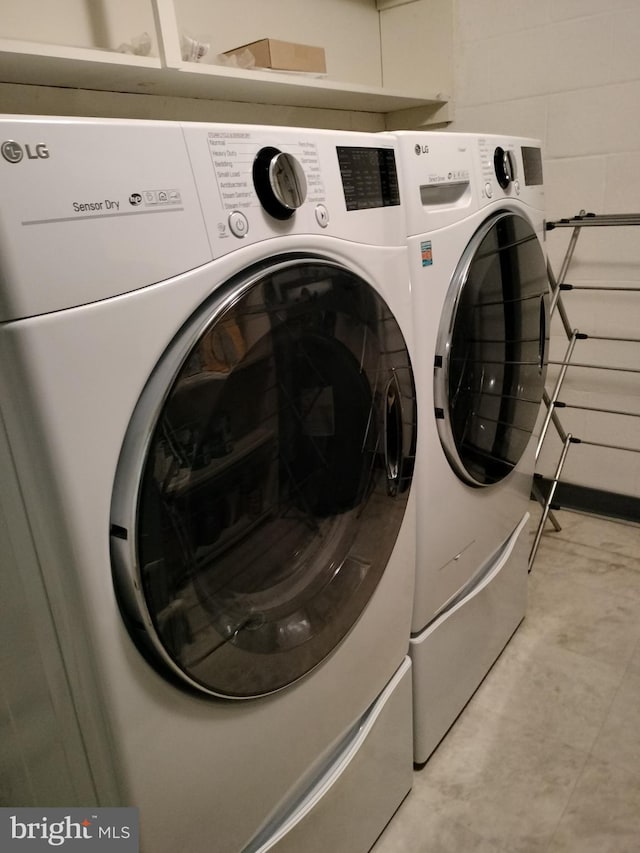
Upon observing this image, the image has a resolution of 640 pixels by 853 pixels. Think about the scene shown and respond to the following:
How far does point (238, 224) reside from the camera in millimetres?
698

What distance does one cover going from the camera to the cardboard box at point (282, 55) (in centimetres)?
156

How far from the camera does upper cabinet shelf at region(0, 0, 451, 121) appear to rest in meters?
1.23

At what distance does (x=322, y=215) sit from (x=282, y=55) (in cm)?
102

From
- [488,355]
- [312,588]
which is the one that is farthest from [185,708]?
[488,355]

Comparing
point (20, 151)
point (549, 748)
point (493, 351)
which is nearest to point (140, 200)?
point (20, 151)

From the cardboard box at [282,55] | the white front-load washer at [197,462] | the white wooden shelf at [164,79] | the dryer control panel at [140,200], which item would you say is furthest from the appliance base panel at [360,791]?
the cardboard box at [282,55]

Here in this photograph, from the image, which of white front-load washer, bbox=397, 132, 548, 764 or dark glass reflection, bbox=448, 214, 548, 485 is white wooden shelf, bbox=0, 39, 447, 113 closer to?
white front-load washer, bbox=397, 132, 548, 764

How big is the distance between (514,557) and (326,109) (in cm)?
152

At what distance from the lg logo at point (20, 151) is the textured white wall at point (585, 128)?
188 cm

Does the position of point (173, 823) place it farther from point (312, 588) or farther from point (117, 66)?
point (117, 66)

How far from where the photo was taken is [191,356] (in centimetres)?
64

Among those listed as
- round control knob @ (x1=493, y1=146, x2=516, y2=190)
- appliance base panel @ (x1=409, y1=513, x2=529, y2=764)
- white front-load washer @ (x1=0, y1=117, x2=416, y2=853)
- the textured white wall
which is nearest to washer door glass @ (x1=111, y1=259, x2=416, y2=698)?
white front-load washer @ (x1=0, y1=117, x2=416, y2=853)

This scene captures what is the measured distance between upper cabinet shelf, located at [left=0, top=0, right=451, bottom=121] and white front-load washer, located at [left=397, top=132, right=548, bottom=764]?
614 millimetres

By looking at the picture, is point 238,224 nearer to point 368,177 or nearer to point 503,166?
point 368,177
